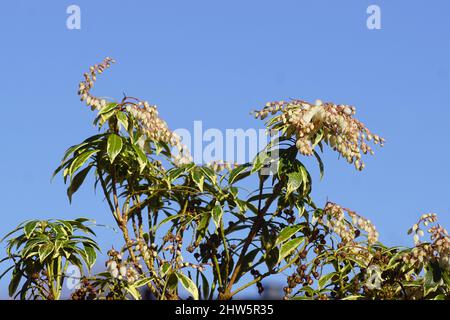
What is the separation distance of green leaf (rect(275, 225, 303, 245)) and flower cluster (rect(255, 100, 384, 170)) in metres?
0.43

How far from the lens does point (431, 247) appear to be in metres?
4.28

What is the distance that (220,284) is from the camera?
183 inches

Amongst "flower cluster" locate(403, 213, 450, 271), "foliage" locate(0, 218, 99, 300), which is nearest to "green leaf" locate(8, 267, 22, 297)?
"foliage" locate(0, 218, 99, 300)

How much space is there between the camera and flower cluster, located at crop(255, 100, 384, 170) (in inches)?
174

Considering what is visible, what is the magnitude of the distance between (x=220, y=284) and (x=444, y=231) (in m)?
1.13

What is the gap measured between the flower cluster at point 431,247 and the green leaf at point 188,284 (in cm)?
101

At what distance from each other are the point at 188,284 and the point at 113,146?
78 centimetres

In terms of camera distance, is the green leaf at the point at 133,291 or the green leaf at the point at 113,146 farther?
the green leaf at the point at 113,146

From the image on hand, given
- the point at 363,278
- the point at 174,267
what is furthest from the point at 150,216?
the point at 363,278

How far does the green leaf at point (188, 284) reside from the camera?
175 inches

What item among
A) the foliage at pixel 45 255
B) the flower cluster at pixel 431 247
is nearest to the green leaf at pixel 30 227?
the foliage at pixel 45 255

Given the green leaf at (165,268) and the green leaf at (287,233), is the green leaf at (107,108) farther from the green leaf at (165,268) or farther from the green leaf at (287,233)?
the green leaf at (287,233)

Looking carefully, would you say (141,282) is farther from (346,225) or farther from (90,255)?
(346,225)

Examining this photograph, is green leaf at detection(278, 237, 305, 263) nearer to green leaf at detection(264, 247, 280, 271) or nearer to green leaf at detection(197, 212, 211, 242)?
Answer: green leaf at detection(264, 247, 280, 271)
